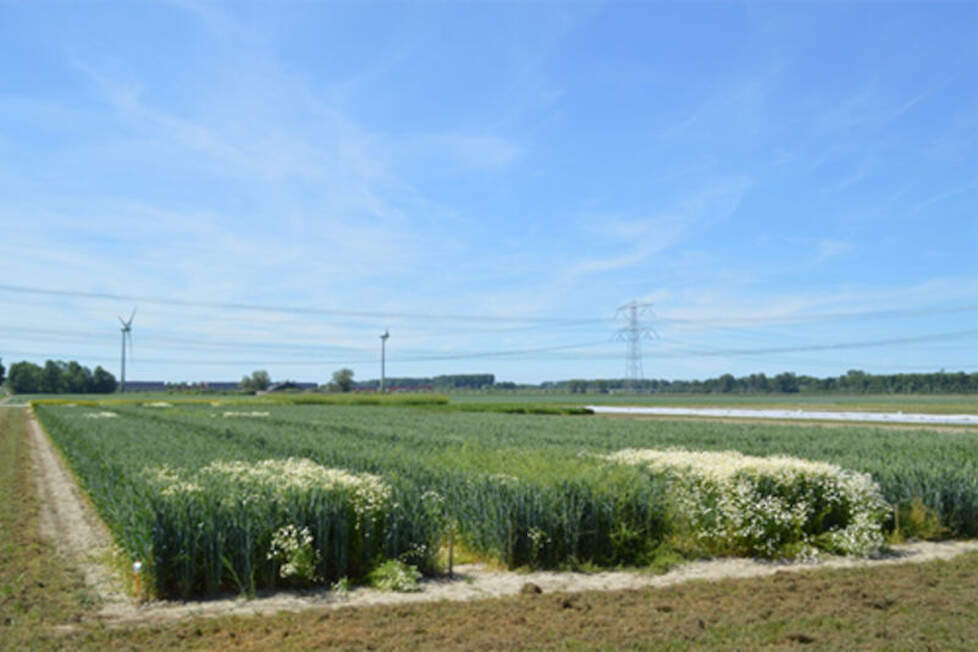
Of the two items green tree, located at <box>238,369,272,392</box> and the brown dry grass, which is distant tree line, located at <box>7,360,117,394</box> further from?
the brown dry grass

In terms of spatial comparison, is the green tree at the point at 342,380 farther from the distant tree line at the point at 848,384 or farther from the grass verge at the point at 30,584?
the grass verge at the point at 30,584

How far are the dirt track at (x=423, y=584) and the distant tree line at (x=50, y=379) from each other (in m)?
169

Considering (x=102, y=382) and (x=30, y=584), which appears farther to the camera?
(x=102, y=382)

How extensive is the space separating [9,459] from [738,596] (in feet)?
99.3

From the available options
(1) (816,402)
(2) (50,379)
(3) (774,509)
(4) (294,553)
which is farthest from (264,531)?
(2) (50,379)

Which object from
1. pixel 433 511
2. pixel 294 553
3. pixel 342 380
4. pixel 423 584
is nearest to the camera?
pixel 294 553

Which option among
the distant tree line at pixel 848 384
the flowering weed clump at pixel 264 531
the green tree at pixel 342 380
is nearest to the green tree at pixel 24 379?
the green tree at pixel 342 380

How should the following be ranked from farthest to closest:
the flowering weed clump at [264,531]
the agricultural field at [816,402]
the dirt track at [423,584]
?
the agricultural field at [816,402], the flowering weed clump at [264,531], the dirt track at [423,584]

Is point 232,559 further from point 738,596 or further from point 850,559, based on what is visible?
point 850,559

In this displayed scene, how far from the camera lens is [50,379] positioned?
161m

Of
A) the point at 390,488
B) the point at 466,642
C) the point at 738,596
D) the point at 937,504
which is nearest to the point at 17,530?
the point at 390,488

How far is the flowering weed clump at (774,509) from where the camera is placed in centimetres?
1220

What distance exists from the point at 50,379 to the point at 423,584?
17909 cm

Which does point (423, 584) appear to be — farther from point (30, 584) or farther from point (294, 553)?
point (30, 584)
